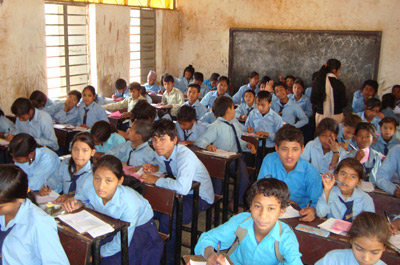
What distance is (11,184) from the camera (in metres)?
1.87

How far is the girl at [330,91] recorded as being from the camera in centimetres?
551

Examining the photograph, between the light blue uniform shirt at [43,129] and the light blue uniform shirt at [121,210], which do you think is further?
the light blue uniform shirt at [43,129]

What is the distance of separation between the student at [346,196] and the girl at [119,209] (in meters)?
1.05

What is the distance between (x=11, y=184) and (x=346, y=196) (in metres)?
1.89

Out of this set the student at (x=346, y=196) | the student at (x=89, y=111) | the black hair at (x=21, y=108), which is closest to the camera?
the student at (x=346, y=196)

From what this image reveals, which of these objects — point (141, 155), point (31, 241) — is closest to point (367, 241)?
point (31, 241)

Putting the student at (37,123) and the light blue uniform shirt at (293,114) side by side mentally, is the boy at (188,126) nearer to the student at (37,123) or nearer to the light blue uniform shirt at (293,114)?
the student at (37,123)

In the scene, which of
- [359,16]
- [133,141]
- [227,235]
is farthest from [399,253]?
[359,16]

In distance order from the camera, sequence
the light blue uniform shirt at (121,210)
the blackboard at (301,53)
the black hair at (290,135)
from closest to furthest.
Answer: the light blue uniform shirt at (121,210), the black hair at (290,135), the blackboard at (301,53)

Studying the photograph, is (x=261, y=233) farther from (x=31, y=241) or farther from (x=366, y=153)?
(x=366, y=153)

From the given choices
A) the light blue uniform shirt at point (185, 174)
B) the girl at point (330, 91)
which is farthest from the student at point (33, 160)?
the girl at point (330, 91)

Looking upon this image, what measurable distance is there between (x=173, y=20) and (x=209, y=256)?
25.0ft

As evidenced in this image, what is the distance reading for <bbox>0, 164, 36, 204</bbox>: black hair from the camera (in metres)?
1.86

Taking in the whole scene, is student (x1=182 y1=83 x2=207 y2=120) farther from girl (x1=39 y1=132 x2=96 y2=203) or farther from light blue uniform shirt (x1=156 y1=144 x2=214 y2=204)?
girl (x1=39 y1=132 x2=96 y2=203)
